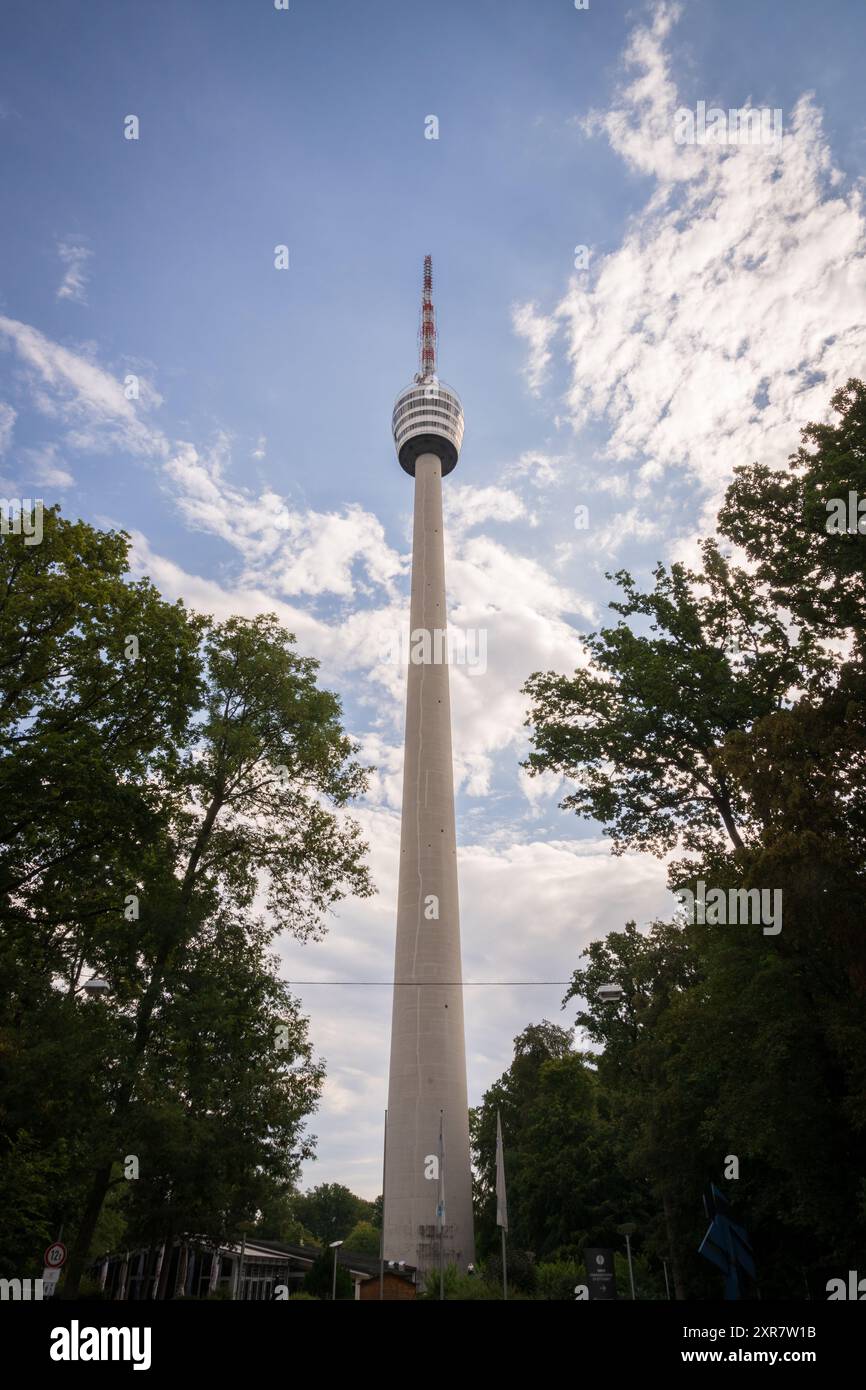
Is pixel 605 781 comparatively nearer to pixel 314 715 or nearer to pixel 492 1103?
pixel 314 715

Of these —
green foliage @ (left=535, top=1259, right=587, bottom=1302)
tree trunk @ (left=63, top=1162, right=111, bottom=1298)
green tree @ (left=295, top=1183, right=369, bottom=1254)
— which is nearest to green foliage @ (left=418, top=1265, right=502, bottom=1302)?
green foliage @ (left=535, top=1259, right=587, bottom=1302)

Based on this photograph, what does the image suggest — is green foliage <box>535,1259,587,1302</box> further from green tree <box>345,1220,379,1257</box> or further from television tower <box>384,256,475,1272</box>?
green tree <box>345,1220,379,1257</box>

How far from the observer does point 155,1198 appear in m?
23.7

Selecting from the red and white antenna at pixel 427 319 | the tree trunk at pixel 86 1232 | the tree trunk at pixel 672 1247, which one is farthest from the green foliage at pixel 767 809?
the red and white antenna at pixel 427 319

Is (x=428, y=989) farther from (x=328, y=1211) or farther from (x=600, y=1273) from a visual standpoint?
(x=328, y=1211)

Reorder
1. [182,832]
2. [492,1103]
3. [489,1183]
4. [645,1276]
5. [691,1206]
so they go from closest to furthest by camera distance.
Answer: [182,832] < [691,1206] < [645,1276] < [489,1183] < [492,1103]

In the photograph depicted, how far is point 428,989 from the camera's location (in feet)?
163

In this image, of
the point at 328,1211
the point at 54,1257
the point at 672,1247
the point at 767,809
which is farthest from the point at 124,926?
the point at 328,1211

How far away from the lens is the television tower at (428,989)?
4541 centimetres

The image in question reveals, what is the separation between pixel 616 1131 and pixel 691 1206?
16.1 m

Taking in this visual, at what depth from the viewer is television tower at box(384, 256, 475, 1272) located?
45.4m

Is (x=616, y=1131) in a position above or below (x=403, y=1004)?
below
